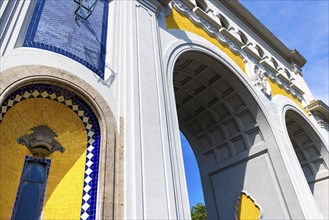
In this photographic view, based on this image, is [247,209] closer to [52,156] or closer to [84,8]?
[52,156]

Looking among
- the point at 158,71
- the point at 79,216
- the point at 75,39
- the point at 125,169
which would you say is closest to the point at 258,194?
the point at 158,71

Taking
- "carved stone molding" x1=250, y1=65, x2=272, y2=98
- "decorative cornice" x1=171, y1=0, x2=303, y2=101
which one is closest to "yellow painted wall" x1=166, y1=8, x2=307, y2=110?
"decorative cornice" x1=171, y1=0, x2=303, y2=101

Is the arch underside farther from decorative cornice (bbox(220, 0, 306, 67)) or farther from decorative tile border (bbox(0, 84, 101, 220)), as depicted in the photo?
decorative tile border (bbox(0, 84, 101, 220))

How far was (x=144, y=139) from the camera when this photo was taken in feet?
14.0

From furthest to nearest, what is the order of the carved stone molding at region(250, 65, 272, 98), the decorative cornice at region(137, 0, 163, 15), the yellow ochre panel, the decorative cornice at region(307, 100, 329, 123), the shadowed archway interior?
the decorative cornice at region(307, 100, 329, 123) → the carved stone molding at region(250, 65, 272, 98) → the shadowed archway interior → the yellow ochre panel → the decorative cornice at region(137, 0, 163, 15)

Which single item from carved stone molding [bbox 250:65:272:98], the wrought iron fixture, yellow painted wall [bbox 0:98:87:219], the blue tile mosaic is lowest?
yellow painted wall [bbox 0:98:87:219]

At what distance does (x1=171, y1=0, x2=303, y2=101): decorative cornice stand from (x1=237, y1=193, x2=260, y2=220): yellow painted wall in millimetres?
4735

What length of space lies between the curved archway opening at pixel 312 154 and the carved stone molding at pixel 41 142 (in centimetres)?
940

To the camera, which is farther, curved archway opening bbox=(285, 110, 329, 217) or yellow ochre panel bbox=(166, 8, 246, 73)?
curved archway opening bbox=(285, 110, 329, 217)

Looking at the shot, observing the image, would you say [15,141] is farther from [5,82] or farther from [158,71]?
[158,71]

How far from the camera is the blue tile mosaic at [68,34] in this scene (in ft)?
14.0

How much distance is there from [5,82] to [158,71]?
9.10ft

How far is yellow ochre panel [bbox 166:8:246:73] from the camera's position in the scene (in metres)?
7.19

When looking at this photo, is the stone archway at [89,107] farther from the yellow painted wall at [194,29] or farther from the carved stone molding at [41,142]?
the yellow painted wall at [194,29]
